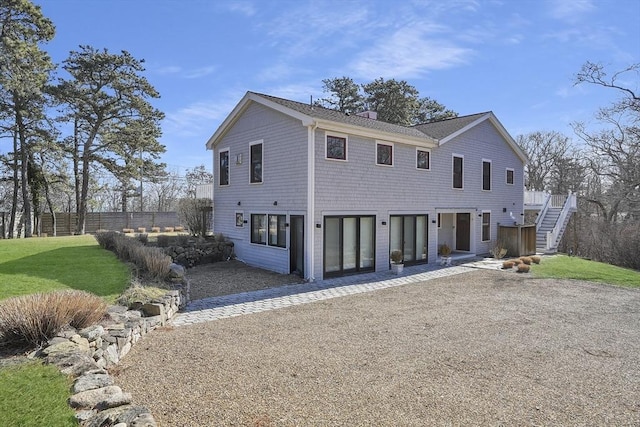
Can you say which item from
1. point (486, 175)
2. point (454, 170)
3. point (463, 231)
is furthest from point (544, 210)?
point (454, 170)

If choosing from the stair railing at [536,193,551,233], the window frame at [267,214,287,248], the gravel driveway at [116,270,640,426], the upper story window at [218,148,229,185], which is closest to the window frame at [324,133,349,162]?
the window frame at [267,214,287,248]

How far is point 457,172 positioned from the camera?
16.8 metres

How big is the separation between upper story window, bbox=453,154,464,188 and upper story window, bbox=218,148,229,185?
9.72m

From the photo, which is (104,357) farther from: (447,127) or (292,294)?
(447,127)

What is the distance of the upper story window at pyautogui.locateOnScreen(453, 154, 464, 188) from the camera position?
16.6m

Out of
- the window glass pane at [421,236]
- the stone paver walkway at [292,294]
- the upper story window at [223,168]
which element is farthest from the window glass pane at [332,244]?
the upper story window at [223,168]

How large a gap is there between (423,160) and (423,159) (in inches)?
1.5

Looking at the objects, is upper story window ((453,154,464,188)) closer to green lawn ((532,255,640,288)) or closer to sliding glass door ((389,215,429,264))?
sliding glass door ((389,215,429,264))

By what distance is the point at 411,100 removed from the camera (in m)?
30.9

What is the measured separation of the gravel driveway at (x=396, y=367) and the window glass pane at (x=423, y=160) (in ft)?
23.9

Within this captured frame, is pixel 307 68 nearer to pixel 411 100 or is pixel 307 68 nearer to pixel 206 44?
pixel 206 44

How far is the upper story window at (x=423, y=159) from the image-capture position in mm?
14859

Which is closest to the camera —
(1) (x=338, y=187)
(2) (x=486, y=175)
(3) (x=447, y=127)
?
(1) (x=338, y=187)

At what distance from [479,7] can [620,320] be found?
903cm
